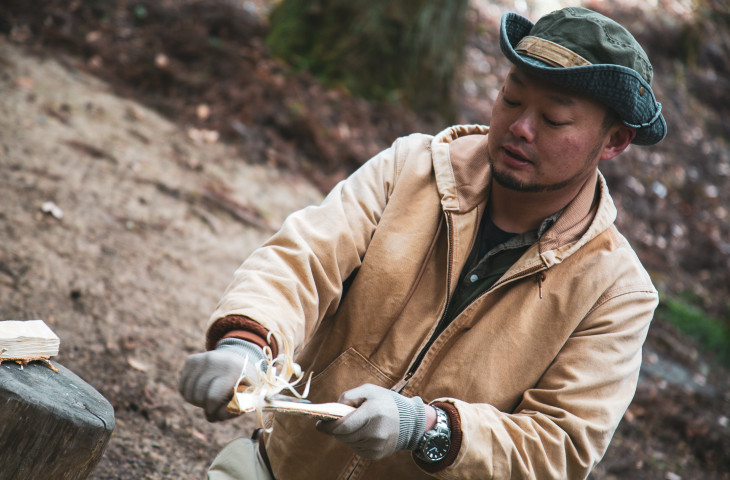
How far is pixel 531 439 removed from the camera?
1950 mm

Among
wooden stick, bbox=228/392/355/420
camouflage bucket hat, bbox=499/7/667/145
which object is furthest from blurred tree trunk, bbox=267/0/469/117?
wooden stick, bbox=228/392/355/420

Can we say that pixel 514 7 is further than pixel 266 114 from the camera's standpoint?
Yes

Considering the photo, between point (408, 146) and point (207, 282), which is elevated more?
point (408, 146)

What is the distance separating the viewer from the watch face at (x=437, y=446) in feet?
6.15

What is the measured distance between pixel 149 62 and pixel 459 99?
12.3ft

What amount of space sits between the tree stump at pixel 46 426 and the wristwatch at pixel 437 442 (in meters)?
0.87

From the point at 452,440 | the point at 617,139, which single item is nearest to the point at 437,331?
the point at 452,440

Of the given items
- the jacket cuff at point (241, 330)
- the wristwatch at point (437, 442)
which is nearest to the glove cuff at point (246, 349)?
the jacket cuff at point (241, 330)

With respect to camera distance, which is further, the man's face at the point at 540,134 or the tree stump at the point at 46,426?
the man's face at the point at 540,134

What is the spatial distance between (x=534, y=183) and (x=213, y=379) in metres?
1.16

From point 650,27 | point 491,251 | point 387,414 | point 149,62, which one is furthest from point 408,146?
point 650,27

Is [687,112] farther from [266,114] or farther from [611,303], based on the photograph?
[611,303]

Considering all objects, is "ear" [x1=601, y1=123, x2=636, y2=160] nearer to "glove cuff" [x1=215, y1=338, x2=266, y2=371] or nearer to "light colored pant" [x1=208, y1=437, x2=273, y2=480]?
"glove cuff" [x1=215, y1=338, x2=266, y2=371]

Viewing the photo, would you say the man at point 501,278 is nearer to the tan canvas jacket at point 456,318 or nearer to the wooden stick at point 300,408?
the tan canvas jacket at point 456,318
